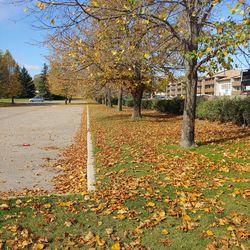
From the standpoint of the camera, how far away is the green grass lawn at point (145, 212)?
3869mm

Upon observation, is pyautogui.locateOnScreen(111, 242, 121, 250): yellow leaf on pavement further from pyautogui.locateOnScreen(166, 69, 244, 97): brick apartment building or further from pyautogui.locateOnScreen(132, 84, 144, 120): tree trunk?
pyautogui.locateOnScreen(166, 69, 244, 97): brick apartment building

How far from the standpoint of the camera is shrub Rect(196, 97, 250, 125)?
14629mm

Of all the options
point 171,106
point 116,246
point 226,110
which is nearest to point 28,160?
point 116,246

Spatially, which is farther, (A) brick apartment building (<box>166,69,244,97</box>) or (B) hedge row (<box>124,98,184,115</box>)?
(A) brick apartment building (<box>166,69,244,97</box>)

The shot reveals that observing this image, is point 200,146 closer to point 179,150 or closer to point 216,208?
point 179,150

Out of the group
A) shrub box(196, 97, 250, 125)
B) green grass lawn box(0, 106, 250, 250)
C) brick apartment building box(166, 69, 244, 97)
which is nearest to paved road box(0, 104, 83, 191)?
green grass lawn box(0, 106, 250, 250)

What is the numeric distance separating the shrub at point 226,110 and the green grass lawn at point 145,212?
7504 mm

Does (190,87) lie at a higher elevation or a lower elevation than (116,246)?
higher

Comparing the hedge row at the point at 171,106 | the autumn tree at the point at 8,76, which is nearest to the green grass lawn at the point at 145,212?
the hedge row at the point at 171,106

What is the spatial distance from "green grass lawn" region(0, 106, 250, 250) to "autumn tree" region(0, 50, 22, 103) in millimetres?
61379

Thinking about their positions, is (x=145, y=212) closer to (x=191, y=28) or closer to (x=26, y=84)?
(x=191, y=28)

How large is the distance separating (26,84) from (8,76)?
3486 centimetres

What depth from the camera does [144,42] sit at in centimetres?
1385

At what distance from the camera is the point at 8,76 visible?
64.6 m
